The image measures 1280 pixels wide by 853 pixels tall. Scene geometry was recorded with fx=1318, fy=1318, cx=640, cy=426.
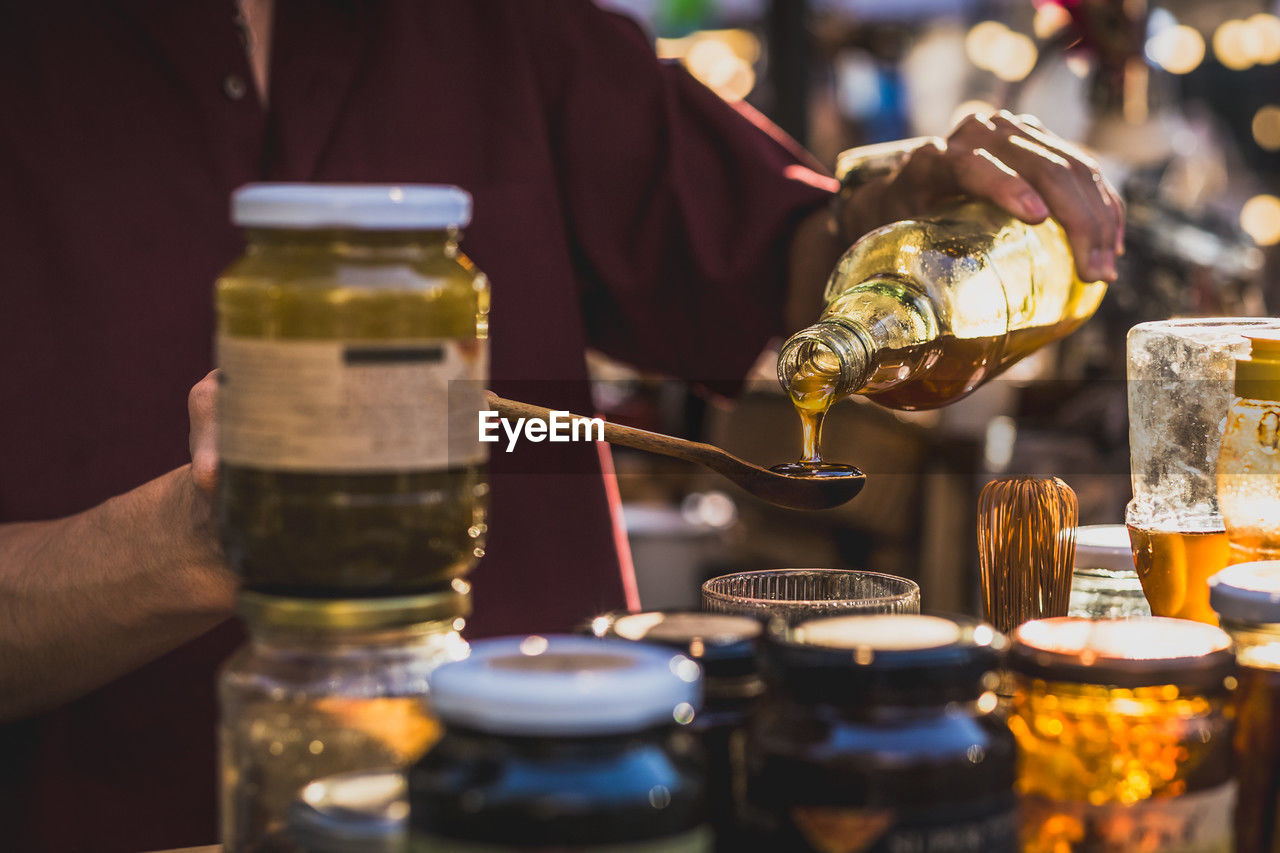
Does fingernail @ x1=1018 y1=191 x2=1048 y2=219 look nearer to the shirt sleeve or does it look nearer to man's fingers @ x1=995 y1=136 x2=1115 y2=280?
man's fingers @ x1=995 y1=136 x2=1115 y2=280

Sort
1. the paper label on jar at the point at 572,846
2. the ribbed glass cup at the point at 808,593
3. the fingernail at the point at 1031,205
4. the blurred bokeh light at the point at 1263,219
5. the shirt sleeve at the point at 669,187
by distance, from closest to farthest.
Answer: the paper label on jar at the point at 572,846 → the ribbed glass cup at the point at 808,593 → the fingernail at the point at 1031,205 → the shirt sleeve at the point at 669,187 → the blurred bokeh light at the point at 1263,219

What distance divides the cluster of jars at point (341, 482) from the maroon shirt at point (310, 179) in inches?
21.9

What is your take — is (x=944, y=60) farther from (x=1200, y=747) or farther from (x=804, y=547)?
(x=1200, y=747)

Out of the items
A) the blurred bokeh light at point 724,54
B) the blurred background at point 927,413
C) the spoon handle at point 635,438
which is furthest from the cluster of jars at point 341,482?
the blurred bokeh light at point 724,54

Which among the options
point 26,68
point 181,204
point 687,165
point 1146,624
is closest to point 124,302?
point 181,204

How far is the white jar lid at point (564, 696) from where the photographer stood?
398mm

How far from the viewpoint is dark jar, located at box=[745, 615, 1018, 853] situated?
435mm

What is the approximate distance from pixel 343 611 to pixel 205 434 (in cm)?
18

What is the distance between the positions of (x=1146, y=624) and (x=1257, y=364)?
0.60 feet

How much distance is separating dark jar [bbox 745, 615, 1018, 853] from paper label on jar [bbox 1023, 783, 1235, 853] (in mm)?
37

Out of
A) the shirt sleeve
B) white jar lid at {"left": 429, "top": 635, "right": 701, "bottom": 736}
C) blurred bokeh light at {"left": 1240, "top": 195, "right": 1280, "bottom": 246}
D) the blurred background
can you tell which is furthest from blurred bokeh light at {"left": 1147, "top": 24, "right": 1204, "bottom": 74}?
white jar lid at {"left": 429, "top": 635, "right": 701, "bottom": 736}

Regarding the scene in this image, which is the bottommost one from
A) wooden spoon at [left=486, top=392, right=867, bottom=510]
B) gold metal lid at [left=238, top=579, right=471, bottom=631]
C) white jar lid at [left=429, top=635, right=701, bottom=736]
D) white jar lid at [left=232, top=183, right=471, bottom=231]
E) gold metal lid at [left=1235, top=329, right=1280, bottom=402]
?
white jar lid at [left=429, top=635, right=701, bottom=736]

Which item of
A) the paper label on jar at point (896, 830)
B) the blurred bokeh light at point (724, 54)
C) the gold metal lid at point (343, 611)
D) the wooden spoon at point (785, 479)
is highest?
the blurred bokeh light at point (724, 54)

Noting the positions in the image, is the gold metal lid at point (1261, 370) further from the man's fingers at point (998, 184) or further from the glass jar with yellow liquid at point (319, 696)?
the glass jar with yellow liquid at point (319, 696)
